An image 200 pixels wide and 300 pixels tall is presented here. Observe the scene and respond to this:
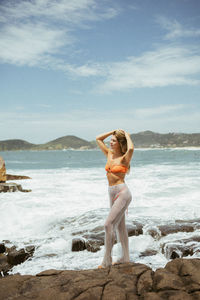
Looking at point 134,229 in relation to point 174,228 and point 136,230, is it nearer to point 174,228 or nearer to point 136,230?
point 136,230

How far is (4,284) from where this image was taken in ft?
11.8

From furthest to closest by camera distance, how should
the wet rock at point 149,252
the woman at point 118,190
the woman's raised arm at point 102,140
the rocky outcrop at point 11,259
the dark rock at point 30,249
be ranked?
the dark rock at point 30,249, the wet rock at point 149,252, the rocky outcrop at point 11,259, the woman's raised arm at point 102,140, the woman at point 118,190

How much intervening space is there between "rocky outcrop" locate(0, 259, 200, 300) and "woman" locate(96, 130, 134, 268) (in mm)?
589

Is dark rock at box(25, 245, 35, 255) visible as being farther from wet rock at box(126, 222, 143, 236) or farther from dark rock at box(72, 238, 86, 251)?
wet rock at box(126, 222, 143, 236)

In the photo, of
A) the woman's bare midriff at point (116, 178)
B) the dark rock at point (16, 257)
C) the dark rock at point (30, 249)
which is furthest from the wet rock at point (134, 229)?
the woman's bare midriff at point (116, 178)

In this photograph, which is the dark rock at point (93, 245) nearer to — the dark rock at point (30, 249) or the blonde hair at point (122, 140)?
the dark rock at point (30, 249)

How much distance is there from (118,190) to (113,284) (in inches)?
57.5

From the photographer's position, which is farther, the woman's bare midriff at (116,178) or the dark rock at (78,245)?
the dark rock at (78,245)

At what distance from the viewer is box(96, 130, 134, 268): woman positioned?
4387mm

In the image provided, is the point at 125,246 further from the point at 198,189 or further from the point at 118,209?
the point at 198,189

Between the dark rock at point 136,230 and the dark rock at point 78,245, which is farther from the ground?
the dark rock at point 78,245

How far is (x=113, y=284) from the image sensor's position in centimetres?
340

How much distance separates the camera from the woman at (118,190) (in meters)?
4.39

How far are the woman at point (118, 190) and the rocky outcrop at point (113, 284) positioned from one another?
0.59 meters
